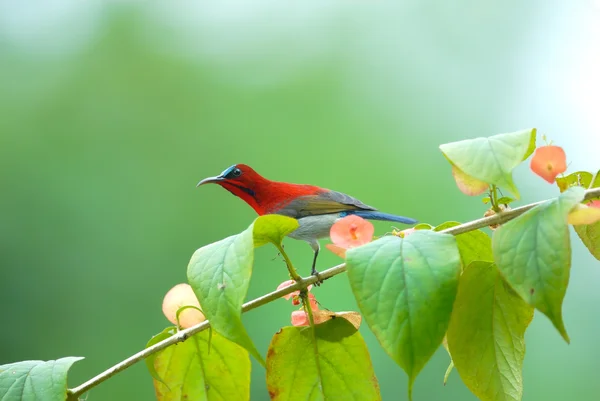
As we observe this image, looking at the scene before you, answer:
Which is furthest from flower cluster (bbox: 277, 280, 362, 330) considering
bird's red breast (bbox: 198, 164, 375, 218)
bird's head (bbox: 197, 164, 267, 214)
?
bird's head (bbox: 197, 164, 267, 214)

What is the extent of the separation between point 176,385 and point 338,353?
0.61 ft

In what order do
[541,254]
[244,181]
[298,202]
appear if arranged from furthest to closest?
[298,202], [244,181], [541,254]

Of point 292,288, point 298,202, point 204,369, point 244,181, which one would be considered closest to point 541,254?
point 292,288

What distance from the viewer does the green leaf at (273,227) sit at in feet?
1.86

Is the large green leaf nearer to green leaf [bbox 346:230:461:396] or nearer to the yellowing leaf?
the yellowing leaf

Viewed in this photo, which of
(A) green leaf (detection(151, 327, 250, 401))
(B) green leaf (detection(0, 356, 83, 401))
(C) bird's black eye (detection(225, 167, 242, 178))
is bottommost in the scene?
(A) green leaf (detection(151, 327, 250, 401))

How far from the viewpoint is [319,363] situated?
64cm

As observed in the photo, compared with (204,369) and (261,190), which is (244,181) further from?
(204,369)

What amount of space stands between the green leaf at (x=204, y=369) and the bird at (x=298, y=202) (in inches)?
25.4

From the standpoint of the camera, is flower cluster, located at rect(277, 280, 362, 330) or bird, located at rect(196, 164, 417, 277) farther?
bird, located at rect(196, 164, 417, 277)

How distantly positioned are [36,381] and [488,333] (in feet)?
1.37

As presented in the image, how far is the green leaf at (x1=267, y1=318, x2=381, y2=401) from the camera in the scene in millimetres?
623

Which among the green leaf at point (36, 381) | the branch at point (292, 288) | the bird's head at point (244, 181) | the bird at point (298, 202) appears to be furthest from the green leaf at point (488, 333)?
the bird's head at point (244, 181)

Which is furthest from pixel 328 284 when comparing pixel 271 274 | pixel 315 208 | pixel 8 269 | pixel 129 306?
pixel 8 269
